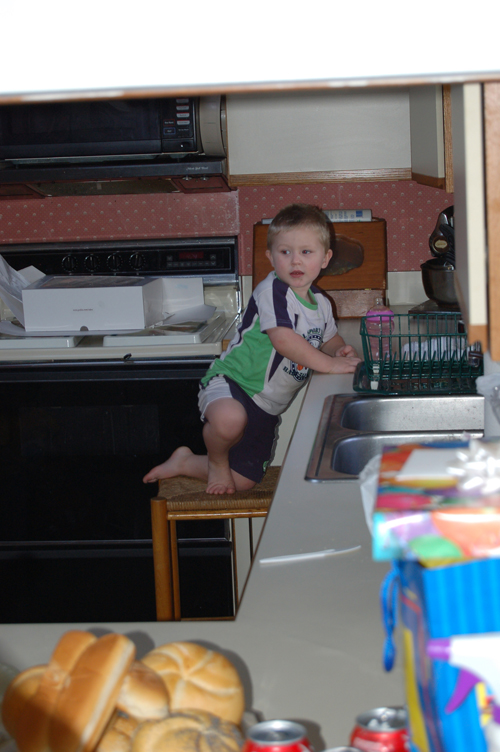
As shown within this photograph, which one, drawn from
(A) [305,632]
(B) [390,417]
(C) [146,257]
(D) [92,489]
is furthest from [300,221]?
(A) [305,632]

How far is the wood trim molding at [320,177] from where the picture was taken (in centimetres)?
269

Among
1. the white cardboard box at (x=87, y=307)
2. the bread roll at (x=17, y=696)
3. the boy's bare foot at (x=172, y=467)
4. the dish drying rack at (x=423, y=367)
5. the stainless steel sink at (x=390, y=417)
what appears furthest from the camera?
the white cardboard box at (x=87, y=307)

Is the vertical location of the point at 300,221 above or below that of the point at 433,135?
below

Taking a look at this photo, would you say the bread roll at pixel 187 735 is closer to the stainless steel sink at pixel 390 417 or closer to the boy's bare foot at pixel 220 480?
the stainless steel sink at pixel 390 417

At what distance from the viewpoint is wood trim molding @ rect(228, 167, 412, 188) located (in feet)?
8.81

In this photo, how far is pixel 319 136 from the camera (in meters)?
2.65

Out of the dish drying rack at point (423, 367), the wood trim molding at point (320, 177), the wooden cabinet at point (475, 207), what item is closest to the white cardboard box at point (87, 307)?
the wood trim molding at point (320, 177)

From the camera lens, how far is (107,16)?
47 centimetres

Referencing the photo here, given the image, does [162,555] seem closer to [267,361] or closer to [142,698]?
[267,361]

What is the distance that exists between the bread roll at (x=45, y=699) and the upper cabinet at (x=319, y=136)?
2324 millimetres

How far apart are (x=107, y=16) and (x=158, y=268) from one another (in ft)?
7.86

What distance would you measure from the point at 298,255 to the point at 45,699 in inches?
66.5

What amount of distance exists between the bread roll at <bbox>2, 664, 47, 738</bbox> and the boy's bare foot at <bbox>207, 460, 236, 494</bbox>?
139 centimetres

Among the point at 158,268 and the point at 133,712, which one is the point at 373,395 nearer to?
the point at 133,712
